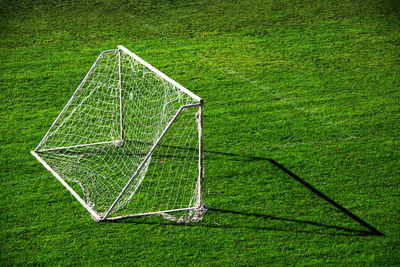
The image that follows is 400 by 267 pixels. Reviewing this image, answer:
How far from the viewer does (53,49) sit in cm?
959

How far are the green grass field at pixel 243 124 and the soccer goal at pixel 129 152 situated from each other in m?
0.20

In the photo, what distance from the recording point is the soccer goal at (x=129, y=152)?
5.75 m

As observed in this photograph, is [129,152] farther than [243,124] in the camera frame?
No

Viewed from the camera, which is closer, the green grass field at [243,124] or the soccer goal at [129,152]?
the green grass field at [243,124]

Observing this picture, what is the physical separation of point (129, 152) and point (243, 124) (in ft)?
5.85

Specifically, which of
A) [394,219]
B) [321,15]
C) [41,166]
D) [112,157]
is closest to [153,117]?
[112,157]

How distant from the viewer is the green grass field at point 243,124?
17.3ft

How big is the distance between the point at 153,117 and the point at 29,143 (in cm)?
175

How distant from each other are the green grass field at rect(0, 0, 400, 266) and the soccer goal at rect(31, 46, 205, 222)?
0.20 m

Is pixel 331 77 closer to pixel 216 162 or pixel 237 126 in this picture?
pixel 237 126

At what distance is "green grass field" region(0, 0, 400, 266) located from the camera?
5281 mm

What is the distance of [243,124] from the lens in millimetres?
7473

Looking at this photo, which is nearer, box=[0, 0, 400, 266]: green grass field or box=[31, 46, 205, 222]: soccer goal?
box=[0, 0, 400, 266]: green grass field

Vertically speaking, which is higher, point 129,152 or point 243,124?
point 243,124
